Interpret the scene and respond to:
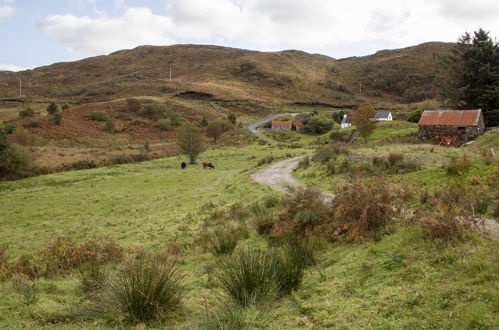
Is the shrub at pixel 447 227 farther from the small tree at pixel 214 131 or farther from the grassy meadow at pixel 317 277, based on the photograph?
the small tree at pixel 214 131

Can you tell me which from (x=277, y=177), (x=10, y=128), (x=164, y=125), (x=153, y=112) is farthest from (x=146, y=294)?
(x=153, y=112)

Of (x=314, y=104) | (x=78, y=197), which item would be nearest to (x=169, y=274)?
(x=78, y=197)

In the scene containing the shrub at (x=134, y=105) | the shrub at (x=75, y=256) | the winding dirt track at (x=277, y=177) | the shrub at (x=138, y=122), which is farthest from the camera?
the shrub at (x=134, y=105)

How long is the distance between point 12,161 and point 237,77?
131 metres

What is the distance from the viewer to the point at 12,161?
108 ft

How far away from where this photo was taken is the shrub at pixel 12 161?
3228cm

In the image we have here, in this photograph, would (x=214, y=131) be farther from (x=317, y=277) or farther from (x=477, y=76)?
(x=317, y=277)

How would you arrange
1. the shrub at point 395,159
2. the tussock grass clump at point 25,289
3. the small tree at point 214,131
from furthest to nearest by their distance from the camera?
the small tree at point 214,131
the shrub at point 395,159
the tussock grass clump at point 25,289

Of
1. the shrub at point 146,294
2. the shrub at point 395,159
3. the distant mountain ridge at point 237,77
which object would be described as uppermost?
the distant mountain ridge at point 237,77

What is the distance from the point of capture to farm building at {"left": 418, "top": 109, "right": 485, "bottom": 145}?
3334cm

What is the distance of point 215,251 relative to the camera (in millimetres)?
10383

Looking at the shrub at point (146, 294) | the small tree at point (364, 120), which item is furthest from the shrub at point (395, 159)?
the small tree at point (364, 120)

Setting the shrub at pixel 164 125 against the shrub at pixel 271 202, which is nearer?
the shrub at pixel 271 202

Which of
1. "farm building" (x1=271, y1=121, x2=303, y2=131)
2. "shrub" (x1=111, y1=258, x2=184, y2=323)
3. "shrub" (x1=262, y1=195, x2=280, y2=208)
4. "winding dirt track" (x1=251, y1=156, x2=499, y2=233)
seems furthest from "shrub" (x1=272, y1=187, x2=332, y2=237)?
"farm building" (x1=271, y1=121, x2=303, y2=131)
